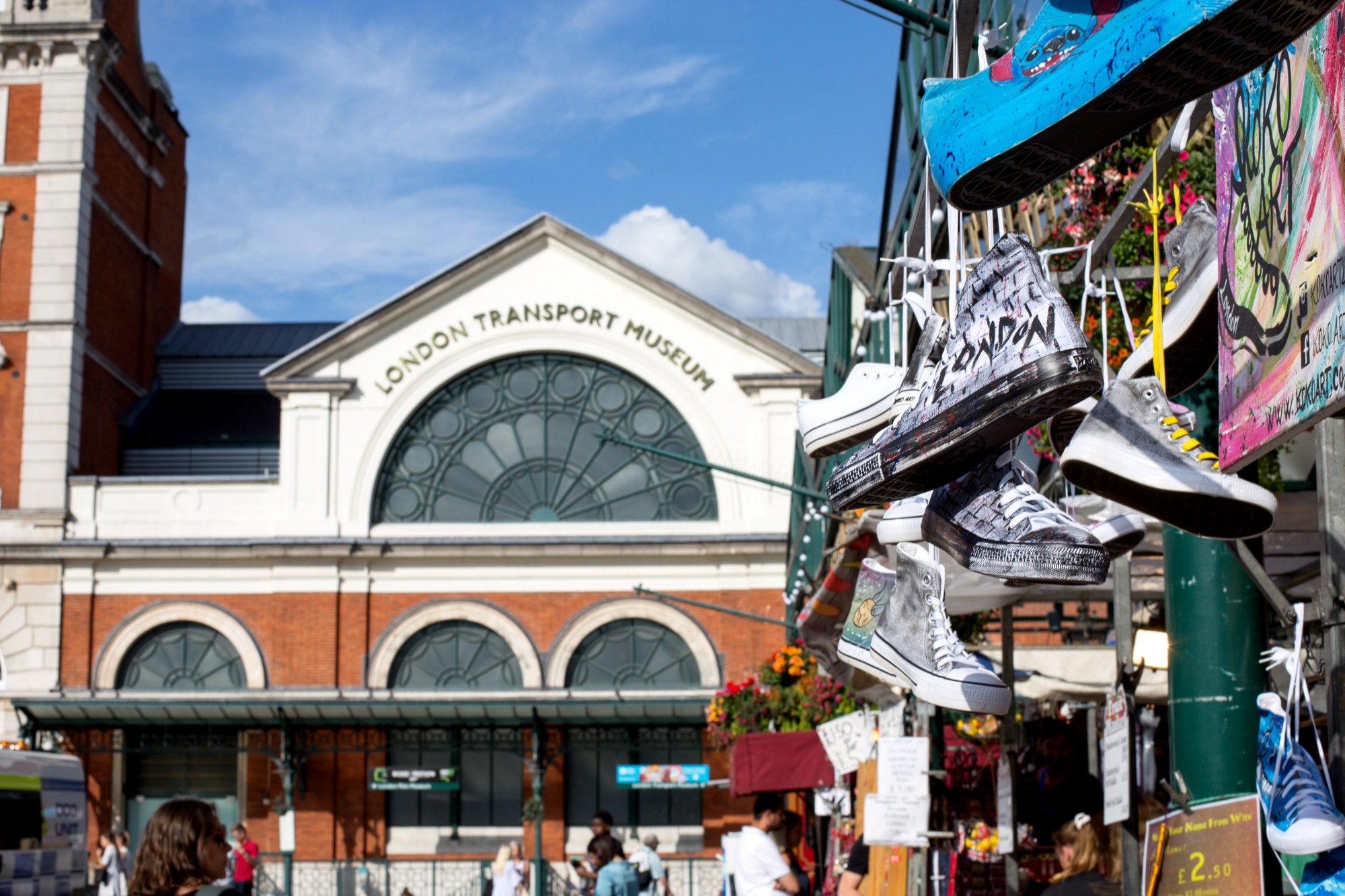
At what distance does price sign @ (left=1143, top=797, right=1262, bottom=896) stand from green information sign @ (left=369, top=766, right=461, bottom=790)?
22326 millimetres

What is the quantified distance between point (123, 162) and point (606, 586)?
48.1 ft

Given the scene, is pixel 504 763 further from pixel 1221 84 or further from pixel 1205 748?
pixel 1221 84

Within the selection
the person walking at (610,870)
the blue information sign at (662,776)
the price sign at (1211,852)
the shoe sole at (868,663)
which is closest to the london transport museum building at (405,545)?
the blue information sign at (662,776)

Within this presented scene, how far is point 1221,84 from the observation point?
2523mm

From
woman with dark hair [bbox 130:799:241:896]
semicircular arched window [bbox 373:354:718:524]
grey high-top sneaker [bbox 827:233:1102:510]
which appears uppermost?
semicircular arched window [bbox 373:354:718:524]

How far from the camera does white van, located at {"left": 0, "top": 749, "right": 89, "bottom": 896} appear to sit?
1388 centimetres

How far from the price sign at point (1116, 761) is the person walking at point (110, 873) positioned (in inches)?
738

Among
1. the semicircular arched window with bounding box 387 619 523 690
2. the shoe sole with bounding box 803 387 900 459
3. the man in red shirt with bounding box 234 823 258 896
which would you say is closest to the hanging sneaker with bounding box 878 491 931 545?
the shoe sole with bounding box 803 387 900 459

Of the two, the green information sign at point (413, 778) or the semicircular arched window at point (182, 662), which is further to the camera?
the semicircular arched window at point (182, 662)

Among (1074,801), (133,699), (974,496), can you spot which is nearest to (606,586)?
(133,699)

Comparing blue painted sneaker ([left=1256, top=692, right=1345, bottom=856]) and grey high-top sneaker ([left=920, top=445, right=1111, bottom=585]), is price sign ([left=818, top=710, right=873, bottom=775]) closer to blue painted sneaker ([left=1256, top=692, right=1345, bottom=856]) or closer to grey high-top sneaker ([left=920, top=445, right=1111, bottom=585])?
blue painted sneaker ([left=1256, top=692, right=1345, bottom=856])

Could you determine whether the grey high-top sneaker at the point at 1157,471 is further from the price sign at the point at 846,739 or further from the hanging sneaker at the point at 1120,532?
the price sign at the point at 846,739

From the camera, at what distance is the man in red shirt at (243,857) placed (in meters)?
20.3

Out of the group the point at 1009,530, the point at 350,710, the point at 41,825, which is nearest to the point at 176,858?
the point at 1009,530
